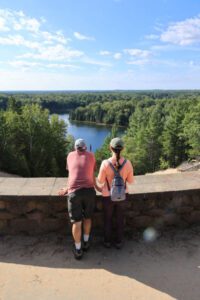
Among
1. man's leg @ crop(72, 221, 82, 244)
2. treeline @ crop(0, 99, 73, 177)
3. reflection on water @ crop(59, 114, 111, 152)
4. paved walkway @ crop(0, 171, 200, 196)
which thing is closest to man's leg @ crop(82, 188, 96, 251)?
man's leg @ crop(72, 221, 82, 244)

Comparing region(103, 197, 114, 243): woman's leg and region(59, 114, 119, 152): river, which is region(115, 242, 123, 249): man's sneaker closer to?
region(103, 197, 114, 243): woman's leg

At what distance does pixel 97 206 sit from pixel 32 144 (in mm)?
26255

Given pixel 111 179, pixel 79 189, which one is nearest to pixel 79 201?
pixel 79 189

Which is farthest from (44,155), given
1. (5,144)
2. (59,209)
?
(59,209)

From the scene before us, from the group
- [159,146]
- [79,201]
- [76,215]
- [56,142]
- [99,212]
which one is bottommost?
[159,146]

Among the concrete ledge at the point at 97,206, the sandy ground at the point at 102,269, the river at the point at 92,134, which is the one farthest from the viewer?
the river at the point at 92,134

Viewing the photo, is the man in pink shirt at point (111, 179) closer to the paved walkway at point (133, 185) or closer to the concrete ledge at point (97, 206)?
the concrete ledge at point (97, 206)

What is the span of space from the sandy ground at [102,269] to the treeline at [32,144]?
21.8 metres

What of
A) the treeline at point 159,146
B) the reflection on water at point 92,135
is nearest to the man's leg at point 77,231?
the treeline at point 159,146

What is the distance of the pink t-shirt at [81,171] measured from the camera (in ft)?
11.5

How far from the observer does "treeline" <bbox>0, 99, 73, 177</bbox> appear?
998 inches

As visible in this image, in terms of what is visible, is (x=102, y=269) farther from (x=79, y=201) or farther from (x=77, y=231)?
(x=79, y=201)

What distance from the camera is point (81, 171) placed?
139 inches

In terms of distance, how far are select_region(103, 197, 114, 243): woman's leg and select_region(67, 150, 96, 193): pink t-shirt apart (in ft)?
1.11
